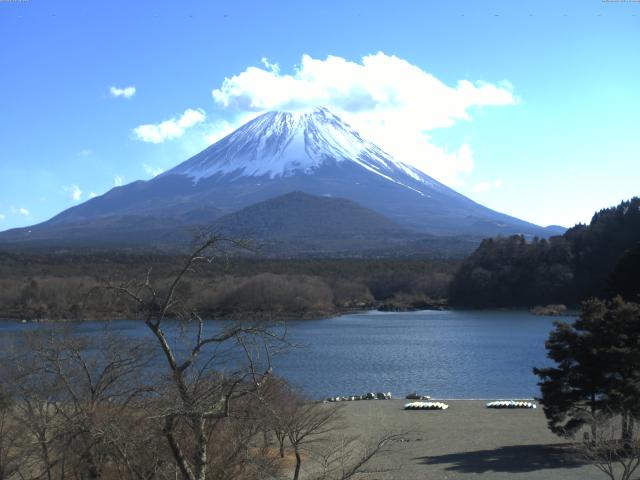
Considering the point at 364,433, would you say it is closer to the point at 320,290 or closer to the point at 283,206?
the point at 320,290

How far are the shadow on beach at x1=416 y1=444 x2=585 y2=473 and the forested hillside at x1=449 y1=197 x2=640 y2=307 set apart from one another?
3344 centimetres

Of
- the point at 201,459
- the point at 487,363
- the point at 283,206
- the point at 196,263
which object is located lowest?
the point at 487,363

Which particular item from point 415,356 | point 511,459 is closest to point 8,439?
point 511,459

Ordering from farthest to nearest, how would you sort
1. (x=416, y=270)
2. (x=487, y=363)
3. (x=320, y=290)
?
(x=416, y=270) → (x=320, y=290) → (x=487, y=363)

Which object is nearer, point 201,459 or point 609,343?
point 201,459

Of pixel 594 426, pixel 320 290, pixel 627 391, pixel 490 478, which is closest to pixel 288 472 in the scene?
pixel 490 478

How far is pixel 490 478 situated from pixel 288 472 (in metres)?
2.54

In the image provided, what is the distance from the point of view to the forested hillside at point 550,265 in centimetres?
4528

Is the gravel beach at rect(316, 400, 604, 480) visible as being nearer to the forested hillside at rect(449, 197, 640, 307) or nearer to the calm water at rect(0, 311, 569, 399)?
the calm water at rect(0, 311, 569, 399)

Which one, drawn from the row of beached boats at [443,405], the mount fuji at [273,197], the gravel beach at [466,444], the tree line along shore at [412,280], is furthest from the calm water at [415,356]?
the mount fuji at [273,197]

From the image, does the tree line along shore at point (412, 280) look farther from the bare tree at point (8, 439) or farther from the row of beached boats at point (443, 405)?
the bare tree at point (8, 439)

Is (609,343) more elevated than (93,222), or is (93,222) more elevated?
(93,222)

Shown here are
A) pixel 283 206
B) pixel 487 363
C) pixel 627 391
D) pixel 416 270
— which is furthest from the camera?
Answer: pixel 283 206

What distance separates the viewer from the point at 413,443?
12.4 metres
